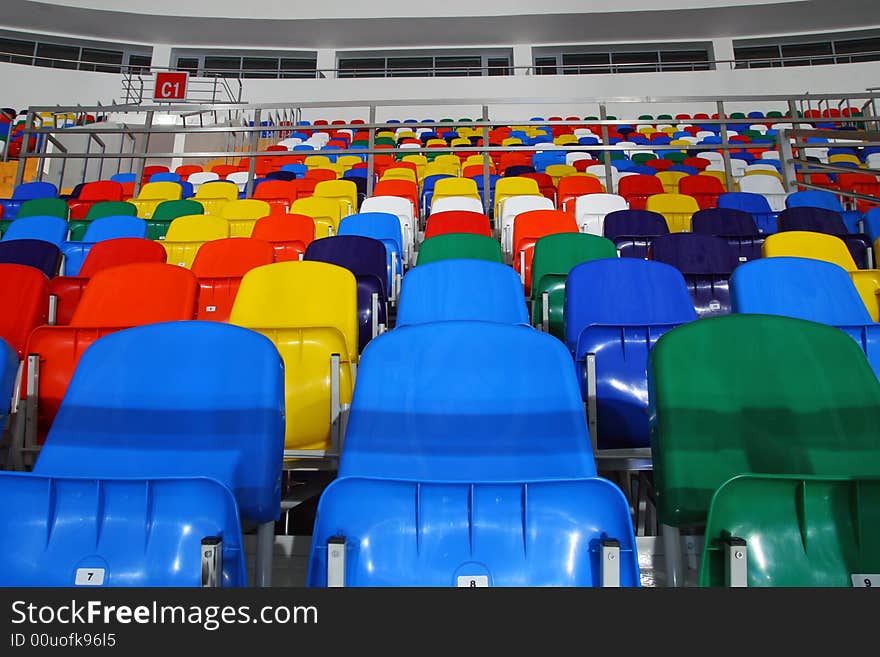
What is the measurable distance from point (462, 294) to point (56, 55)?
45.4 feet

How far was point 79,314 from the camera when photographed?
2.14 metres

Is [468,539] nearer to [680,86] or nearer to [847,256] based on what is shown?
[847,256]

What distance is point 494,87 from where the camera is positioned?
37.9 ft

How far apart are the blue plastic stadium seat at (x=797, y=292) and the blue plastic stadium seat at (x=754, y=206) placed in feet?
7.48

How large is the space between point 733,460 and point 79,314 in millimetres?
2063

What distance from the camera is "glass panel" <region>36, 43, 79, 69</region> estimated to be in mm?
12141


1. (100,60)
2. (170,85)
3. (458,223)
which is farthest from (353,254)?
(100,60)

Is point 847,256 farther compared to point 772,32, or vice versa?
point 772,32

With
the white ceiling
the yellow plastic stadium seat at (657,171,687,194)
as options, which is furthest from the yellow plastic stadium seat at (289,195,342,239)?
the white ceiling

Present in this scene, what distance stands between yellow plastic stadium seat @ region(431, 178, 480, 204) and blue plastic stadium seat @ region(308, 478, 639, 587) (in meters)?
3.93

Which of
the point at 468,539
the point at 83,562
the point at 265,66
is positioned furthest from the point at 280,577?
the point at 265,66

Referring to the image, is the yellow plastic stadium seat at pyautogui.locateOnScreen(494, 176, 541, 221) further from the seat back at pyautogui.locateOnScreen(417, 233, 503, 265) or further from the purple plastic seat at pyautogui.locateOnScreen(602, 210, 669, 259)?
the seat back at pyautogui.locateOnScreen(417, 233, 503, 265)

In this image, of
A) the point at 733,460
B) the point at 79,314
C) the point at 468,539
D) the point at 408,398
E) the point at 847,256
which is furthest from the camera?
the point at 847,256

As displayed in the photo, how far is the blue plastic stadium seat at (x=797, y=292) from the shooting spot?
1.94 m
